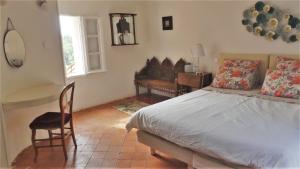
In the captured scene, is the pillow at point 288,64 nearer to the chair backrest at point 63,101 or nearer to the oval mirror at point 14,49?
the chair backrest at point 63,101

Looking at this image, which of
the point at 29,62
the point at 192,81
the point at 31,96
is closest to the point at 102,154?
the point at 31,96

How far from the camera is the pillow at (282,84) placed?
8.89ft

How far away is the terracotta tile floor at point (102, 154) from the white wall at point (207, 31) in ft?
6.58

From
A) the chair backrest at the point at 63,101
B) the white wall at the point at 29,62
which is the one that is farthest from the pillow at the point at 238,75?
the white wall at the point at 29,62

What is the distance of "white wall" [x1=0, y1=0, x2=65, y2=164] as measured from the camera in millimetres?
2613

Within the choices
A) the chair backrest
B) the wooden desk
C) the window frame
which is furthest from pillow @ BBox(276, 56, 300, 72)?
the window frame

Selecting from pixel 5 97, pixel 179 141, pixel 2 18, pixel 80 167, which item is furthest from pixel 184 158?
pixel 2 18

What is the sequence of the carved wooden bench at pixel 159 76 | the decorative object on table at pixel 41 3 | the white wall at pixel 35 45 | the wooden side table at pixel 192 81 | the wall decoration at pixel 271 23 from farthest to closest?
the carved wooden bench at pixel 159 76, the wooden side table at pixel 192 81, the wall decoration at pixel 271 23, the decorative object on table at pixel 41 3, the white wall at pixel 35 45

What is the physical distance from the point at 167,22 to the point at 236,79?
2033 millimetres

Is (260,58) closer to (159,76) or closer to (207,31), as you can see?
(207,31)

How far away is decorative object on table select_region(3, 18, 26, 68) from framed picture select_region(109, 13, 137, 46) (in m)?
2.07

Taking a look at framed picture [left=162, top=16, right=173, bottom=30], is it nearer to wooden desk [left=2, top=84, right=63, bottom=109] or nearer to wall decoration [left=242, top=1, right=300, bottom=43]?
wall decoration [left=242, top=1, right=300, bottom=43]

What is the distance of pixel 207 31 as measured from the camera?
13.3ft

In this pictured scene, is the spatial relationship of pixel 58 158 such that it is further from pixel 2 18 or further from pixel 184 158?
pixel 2 18
